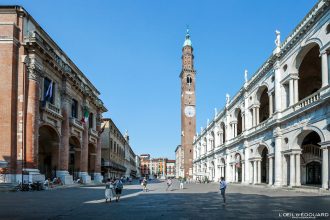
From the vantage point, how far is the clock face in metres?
113

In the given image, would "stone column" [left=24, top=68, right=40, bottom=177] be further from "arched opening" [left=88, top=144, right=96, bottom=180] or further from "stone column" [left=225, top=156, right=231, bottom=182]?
"stone column" [left=225, top=156, right=231, bottom=182]

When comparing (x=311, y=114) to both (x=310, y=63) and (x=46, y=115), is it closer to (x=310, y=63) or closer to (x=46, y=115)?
(x=310, y=63)

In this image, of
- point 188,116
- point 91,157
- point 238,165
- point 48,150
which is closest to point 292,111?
point 238,165

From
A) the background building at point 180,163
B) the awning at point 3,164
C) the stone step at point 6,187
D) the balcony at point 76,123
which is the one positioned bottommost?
the background building at point 180,163

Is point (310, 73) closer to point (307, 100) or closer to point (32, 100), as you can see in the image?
point (307, 100)

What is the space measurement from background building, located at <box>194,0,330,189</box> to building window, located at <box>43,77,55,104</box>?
69.7 feet

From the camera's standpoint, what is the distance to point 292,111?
104ft

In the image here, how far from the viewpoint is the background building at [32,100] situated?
29000 mm

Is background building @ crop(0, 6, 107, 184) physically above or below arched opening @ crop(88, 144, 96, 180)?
above

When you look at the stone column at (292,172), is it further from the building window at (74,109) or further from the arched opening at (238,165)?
the building window at (74,109)

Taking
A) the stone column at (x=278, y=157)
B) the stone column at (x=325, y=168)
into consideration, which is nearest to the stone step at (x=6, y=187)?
the stone column at (x=325, y=168)

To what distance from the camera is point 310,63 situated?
36656 millimetres

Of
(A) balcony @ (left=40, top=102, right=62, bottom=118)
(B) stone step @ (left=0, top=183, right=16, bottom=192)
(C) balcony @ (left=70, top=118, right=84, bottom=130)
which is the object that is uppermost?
(A) balcony @ (left=40, top=102, right=62, bottom=118)

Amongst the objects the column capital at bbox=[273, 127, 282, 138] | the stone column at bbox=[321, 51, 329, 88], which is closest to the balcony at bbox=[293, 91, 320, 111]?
the stone column at bbox=[321, 51, 329, 88]
